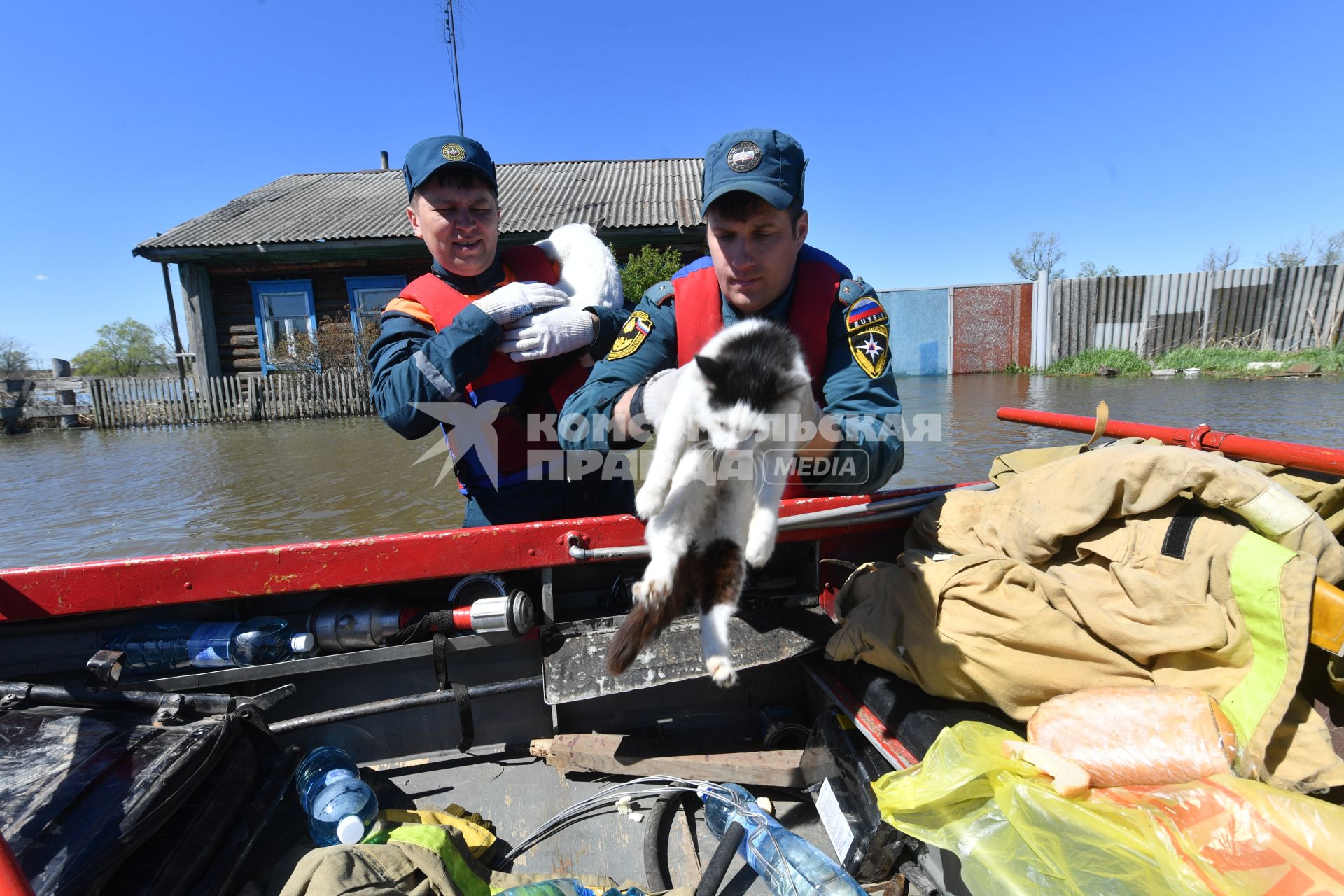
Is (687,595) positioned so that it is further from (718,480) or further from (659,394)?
(659,394)

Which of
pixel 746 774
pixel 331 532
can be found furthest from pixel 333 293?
pixel 746 774

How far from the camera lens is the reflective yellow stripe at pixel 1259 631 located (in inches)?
57.6

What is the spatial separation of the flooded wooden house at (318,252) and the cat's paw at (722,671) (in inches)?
401

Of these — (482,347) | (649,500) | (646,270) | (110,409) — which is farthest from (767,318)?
(110,409)

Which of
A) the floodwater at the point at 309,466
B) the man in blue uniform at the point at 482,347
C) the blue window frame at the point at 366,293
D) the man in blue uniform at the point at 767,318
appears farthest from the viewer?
the blue window frame at the point at 366,293

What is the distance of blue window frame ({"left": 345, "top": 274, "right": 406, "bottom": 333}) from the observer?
12219 mm

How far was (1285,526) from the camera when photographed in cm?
156

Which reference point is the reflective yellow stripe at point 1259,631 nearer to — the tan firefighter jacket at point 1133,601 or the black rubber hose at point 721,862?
the tan firefighter jacket at point 1133,601

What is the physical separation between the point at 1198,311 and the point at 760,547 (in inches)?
688

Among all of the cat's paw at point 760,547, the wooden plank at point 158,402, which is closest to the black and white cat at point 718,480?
the cat's paw at point 760,547

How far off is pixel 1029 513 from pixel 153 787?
2.76 metres

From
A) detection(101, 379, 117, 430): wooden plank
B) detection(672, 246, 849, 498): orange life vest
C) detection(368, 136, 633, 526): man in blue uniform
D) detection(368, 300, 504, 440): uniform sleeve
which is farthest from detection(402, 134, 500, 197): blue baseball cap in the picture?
detection(101, 379, 117, 430): wooden plank

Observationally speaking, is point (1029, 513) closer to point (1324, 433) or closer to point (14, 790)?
point (14, 790)

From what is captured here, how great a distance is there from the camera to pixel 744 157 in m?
1.61
